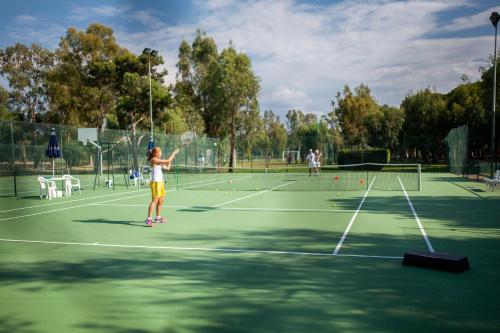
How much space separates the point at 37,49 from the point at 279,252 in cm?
4294

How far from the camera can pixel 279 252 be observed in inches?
271

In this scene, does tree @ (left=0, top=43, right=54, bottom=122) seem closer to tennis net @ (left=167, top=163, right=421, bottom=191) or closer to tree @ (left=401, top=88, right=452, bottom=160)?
tennis net @ (left=167, top=163, right=421, bottom=191)

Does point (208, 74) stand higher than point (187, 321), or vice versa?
point (208, 74)

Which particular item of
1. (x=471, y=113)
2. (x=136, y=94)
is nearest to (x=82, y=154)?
(x=136, y=94)

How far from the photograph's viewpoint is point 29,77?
4362 centimetres

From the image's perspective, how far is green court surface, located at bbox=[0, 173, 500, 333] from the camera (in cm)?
410

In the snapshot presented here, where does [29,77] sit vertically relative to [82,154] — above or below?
above

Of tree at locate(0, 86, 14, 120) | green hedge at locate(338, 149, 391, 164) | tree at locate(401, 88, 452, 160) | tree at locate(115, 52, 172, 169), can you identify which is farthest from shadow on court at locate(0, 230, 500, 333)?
tree at locate(401, 88, 452, 160)

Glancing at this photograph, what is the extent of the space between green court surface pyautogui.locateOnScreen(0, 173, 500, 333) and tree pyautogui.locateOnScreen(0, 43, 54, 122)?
33.4 metres

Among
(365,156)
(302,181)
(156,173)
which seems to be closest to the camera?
(156,173)

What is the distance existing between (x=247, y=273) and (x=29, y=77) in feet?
147

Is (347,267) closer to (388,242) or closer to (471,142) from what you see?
(388,242)

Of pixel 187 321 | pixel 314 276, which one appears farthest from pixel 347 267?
pixel 187 321

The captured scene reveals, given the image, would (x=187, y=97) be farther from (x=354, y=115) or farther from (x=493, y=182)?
(x=493, y=182)
